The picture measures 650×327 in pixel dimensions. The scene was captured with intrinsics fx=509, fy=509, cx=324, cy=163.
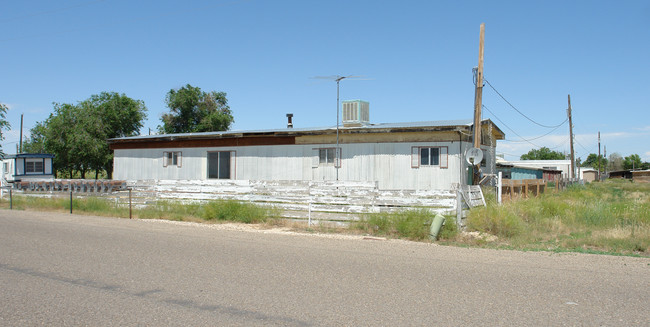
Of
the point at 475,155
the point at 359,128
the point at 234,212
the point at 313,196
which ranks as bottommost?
the point at 234,212

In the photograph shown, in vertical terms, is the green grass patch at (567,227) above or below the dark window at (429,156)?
below

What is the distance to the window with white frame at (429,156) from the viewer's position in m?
18.5

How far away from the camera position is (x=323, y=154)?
20.8 m

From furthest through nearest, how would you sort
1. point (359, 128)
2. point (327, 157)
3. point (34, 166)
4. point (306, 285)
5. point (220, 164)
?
point (34, 166), point (220, 164), point (327, 157), point (359, 128), point (306, 285)

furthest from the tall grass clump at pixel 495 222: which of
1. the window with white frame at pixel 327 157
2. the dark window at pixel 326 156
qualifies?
the dark window at pixel 326 156

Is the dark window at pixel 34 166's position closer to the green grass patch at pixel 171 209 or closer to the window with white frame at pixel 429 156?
the green grass patch at pixel 171 209

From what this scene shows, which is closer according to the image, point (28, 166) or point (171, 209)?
point (171, 209)

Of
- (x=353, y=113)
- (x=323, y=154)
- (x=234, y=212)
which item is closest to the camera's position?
(x=234, y=212)

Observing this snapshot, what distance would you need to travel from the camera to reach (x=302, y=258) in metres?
8.47

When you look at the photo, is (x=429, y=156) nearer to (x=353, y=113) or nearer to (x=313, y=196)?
(x=353, y=113)

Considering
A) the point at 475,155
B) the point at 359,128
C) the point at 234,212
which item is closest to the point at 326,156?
the point at 359,128

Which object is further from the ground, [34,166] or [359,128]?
[359,128]

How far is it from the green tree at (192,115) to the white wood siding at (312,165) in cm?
1588

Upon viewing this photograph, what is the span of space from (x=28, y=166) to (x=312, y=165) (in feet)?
59.4
